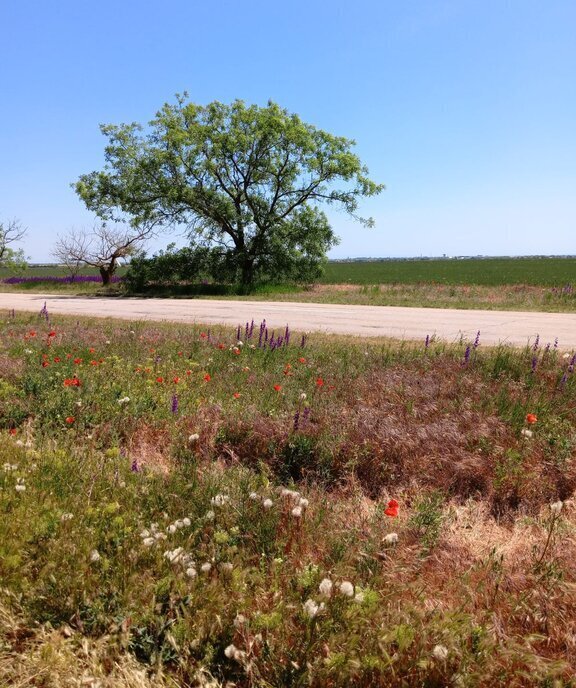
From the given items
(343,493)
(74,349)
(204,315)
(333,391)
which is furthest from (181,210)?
(343,493)

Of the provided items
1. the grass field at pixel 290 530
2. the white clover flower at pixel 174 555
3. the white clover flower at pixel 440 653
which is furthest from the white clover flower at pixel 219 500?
the white clover flower at pixel 440 653

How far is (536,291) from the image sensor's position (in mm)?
23828

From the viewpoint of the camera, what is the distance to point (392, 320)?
47.8 ft

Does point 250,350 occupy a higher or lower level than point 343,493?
higher

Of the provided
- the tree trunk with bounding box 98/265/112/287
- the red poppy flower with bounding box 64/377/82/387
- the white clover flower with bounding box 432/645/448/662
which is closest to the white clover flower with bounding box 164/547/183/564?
the white clover flower with bounding box 432/645/448/662

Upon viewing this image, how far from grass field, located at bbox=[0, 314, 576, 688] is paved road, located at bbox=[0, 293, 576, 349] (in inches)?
190

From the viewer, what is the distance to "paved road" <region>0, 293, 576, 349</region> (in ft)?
38.2

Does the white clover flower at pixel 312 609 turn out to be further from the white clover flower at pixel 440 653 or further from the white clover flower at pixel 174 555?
the white clover flower at pixel 174 555

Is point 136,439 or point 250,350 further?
point 250,350

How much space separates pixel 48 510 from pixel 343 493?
233 cm

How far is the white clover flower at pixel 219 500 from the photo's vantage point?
143 inches

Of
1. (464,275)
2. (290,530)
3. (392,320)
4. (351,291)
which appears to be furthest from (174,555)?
(464,275)

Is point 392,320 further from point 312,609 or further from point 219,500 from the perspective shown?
point 312,609

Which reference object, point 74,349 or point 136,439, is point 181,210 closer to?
Answer: point 74,349
